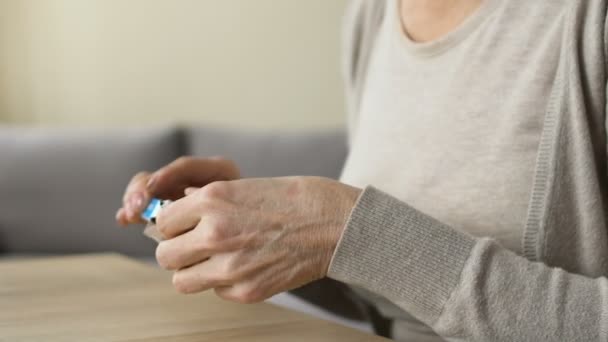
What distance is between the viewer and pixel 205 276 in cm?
59

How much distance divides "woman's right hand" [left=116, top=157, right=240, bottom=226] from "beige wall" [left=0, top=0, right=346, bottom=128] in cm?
163

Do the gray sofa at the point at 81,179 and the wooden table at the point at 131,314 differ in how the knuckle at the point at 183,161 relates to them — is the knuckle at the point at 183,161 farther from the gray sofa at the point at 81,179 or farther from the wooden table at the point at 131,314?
the gray sofa at the point at 81,179

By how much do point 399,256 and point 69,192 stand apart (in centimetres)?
190

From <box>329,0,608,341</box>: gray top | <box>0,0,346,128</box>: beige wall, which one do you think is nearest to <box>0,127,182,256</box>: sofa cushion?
<box>0,0,346,128</box>: beige wall

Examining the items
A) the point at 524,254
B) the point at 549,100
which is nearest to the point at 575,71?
the point at 549,100

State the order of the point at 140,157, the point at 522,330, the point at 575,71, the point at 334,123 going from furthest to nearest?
1. the point at 334,123
2. the point at 140,157
3. the point at 575,71
4. the point at 522,330

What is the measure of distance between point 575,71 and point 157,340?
0.43 m

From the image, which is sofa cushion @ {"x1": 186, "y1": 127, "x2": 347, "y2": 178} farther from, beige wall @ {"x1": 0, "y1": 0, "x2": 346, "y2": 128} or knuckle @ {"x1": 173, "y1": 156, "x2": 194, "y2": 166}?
knuckle @ {"x1": 173, "y1": 156, "x2": 194, "y2": 166}

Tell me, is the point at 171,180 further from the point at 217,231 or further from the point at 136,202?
the point at 217,231

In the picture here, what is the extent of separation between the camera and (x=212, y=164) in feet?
2.92

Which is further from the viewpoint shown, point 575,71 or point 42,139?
point 42,139

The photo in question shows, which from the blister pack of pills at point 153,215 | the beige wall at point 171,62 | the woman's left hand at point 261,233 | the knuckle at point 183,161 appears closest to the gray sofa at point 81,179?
the beige wall at point 171,62

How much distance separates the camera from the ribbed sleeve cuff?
583 millimetres

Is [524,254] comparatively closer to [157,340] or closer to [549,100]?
[549,100]
